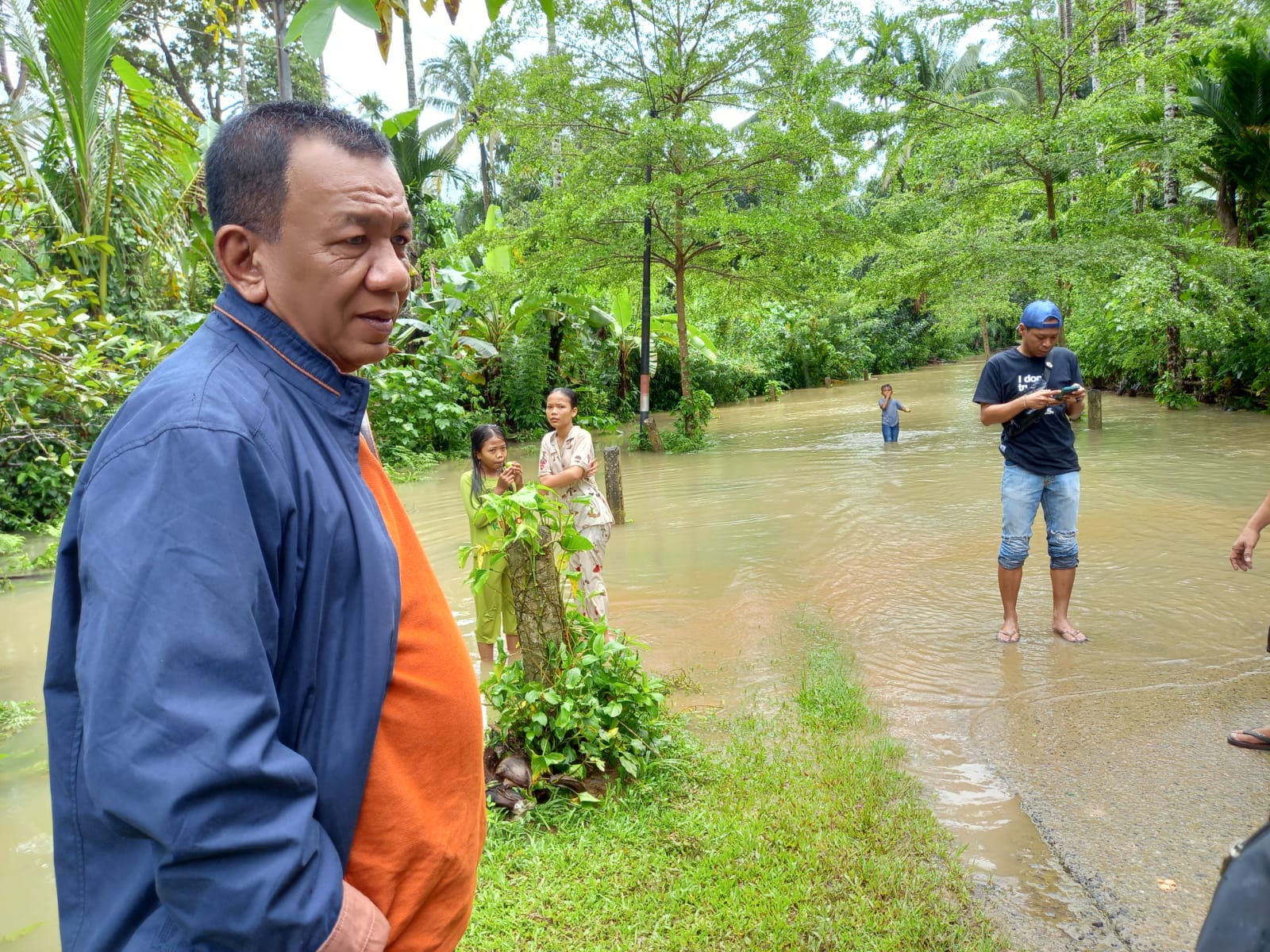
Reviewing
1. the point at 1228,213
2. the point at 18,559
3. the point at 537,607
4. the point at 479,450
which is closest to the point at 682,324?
the point at 1228,213

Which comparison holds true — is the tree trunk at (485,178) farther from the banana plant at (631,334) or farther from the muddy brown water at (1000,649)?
the muddy brown water at (1000,649)

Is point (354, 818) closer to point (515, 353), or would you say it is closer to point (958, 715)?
point (958, 715)

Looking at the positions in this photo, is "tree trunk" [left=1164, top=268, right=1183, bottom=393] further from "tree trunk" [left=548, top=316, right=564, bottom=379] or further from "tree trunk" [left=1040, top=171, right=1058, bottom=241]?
"tree trunk" [left=548, top=316, right=564, bottom=379]

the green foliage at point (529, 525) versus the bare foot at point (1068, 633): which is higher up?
the green foliage at point (529, 525)

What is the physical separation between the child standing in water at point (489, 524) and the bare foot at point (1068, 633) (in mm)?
3596

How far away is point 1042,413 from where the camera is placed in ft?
18.0

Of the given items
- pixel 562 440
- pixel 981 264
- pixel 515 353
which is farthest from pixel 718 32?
pixel 562 440

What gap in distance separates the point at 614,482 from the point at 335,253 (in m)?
9.32

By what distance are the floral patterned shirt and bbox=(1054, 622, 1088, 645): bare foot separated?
3.08m

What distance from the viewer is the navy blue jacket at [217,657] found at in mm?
948

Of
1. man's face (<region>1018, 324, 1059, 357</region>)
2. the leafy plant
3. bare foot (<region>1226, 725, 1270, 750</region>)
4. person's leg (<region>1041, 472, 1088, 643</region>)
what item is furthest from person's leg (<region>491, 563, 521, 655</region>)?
bare foot (<region>1226, 725, 1270, 750</region>)

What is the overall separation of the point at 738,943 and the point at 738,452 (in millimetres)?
14047

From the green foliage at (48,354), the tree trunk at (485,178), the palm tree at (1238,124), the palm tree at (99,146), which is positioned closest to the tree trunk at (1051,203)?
the palm tree at (1238,124)

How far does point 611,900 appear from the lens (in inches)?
126
